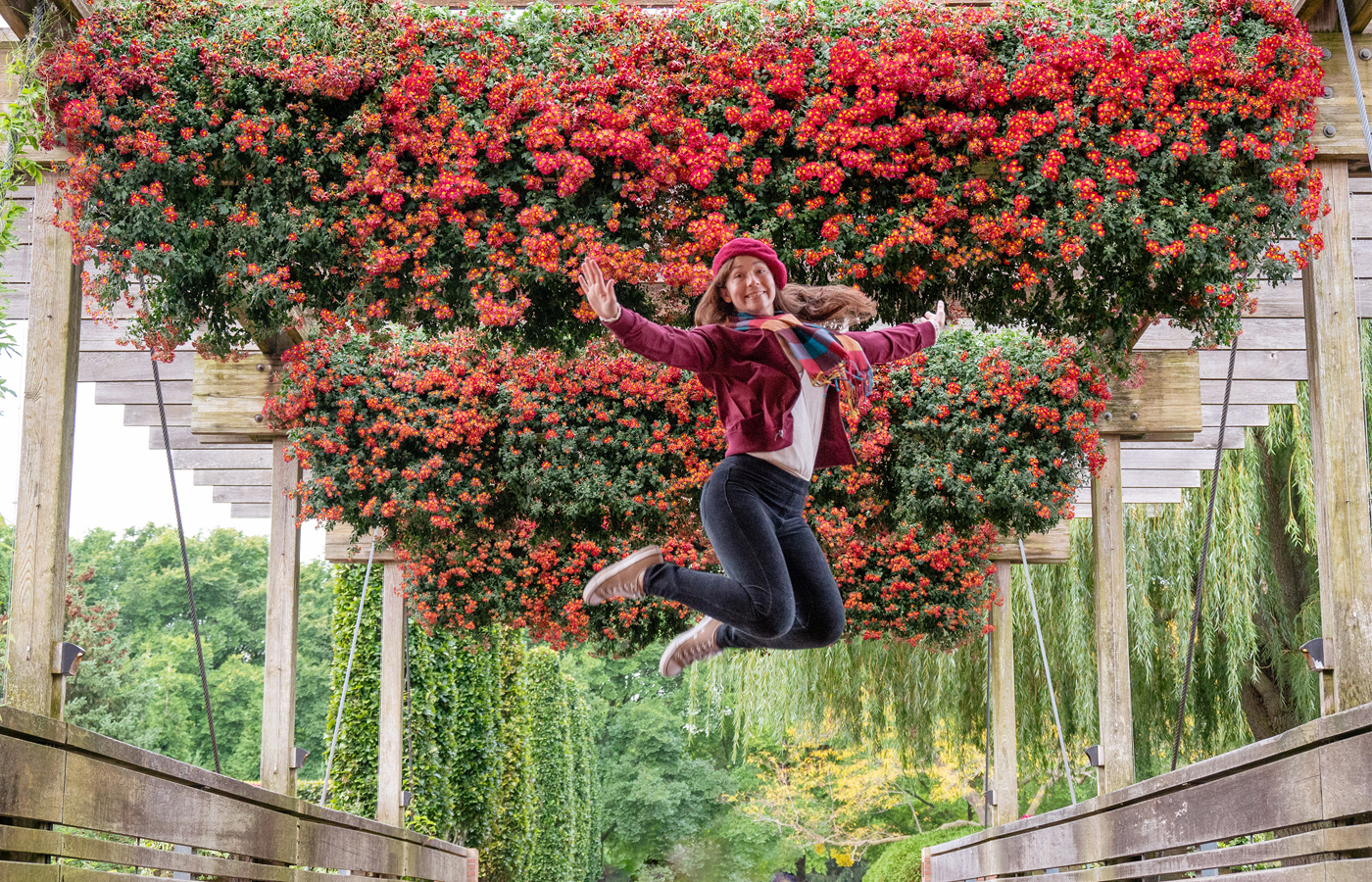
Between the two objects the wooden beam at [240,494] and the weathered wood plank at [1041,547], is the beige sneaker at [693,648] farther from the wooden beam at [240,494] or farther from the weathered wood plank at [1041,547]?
the wooden beam at [240,494]

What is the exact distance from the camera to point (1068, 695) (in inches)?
445

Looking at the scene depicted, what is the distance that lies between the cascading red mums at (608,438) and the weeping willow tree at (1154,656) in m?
3.67

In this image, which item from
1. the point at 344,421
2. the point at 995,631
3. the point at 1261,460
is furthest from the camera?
the point at 1261,460

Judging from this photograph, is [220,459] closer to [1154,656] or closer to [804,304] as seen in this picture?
[804,304]

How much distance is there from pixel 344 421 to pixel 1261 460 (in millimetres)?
7706

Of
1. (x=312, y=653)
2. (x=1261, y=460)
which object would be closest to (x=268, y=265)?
(x=1261, y=460)

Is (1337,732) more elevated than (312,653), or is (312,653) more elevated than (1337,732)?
(312,653)

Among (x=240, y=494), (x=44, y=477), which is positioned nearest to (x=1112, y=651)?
(x=44, y=477)

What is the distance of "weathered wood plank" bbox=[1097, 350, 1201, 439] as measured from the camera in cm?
754

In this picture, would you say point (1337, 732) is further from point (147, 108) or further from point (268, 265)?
point (147, 108)

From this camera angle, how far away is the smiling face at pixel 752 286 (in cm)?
→ 344

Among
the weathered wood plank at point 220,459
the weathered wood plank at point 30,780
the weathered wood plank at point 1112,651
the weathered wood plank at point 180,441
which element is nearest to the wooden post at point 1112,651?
the weathered wood plank at point 1112,651

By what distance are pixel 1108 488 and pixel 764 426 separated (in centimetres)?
487

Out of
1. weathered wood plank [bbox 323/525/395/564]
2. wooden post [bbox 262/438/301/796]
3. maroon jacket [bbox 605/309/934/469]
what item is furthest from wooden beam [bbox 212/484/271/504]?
maroon jacket [bbox 605/309/934/469]
